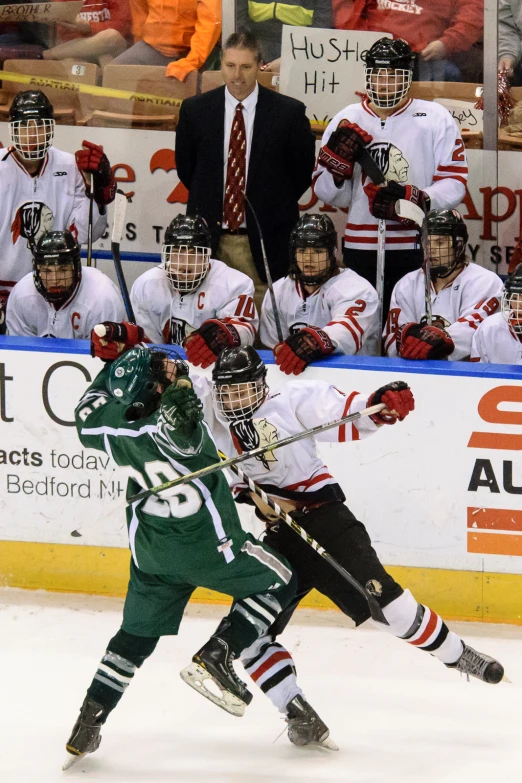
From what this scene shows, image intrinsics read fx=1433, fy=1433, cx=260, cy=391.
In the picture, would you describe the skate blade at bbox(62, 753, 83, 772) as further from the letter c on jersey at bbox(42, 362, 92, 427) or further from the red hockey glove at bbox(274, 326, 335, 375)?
the red hockey glove at bbox(274, 326, 335, 375)

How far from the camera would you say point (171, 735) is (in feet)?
13.1

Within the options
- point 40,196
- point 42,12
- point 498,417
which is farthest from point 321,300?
point 42,12

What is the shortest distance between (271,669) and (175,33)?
10.8 ft

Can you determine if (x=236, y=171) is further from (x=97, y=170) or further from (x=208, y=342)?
(x=208, y=342)

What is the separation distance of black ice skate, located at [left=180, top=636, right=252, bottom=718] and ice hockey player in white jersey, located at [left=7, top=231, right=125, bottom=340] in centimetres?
177

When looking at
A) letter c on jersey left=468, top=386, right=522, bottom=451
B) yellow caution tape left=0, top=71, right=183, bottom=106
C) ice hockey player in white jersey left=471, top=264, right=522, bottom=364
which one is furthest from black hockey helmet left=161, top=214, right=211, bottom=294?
yellow caution tape left=0, top=71, right=183, bottom=106

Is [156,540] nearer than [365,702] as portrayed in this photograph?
Yes

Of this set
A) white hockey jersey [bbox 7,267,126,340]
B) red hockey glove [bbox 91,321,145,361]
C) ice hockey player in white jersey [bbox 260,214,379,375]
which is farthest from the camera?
white hockey jersey [bbox 7,267,126,340]

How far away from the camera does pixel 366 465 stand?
4.63m

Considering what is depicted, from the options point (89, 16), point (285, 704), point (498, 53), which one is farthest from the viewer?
point (89, 16)

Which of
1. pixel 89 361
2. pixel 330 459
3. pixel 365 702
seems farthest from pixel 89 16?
pixel 365 702

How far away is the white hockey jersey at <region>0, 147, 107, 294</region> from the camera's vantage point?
17.7 feet

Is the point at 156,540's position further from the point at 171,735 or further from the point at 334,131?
the point at 334,131

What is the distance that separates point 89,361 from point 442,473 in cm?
121
